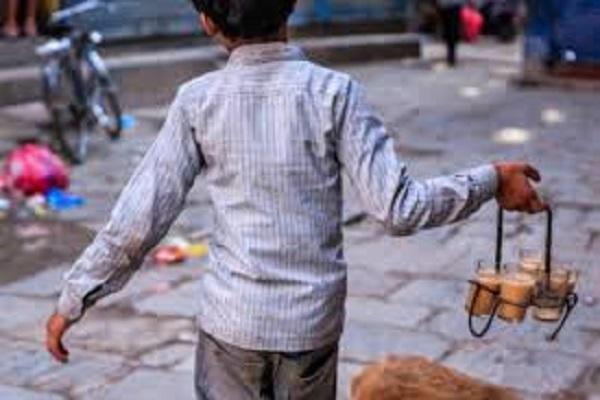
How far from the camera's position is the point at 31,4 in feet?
37.8

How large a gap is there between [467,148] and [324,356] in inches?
299

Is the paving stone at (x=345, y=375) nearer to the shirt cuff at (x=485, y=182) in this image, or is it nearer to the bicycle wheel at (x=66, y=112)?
the shirt cuff at (x=485, y=182)

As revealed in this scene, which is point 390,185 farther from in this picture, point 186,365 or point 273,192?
point 186,365

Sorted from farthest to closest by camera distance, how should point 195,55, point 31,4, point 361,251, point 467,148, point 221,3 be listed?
point 195,55
point 31,4
point 467,148
point 361,251
point 221,3

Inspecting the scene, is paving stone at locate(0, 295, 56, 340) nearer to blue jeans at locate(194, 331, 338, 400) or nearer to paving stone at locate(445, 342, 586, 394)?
paving stone at locate(445, 342, 586, 394)

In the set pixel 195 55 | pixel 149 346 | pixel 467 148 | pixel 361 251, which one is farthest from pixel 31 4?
pixel 149 346

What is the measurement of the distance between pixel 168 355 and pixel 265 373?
7.88 ft

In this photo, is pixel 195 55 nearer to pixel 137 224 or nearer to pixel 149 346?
pixel 149 346

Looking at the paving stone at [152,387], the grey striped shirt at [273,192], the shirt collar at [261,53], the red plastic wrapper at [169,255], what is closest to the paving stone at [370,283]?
the red plastic wrapper at [169,255]

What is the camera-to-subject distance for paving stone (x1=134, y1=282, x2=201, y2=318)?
18.6 feet

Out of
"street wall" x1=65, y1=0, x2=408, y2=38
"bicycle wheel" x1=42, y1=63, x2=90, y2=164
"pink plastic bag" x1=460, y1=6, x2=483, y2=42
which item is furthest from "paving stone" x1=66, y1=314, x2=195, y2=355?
"pink plastic bag" x1=460, y1=6, x2=483, y2=42

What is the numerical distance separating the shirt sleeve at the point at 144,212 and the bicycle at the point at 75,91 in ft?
22.0

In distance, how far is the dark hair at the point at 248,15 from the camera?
2537 mm

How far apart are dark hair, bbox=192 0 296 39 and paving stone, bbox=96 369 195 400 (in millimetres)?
2293
